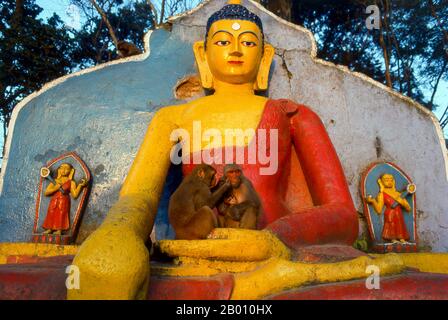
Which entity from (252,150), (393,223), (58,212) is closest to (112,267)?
(252,150)

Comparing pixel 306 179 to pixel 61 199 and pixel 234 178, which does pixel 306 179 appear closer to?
pixel 234 178

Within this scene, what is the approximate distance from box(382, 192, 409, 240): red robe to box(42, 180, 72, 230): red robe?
2073mm

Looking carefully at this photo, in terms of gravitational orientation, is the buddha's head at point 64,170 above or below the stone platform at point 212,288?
above

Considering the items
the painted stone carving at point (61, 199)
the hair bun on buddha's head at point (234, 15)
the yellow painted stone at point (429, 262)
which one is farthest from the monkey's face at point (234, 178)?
the painted stone carving at point (61, 199)

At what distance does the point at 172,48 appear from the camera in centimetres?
386

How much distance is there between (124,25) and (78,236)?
30.7 feet

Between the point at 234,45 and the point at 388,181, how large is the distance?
1401 millimetres

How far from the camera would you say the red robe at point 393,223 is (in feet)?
10.9

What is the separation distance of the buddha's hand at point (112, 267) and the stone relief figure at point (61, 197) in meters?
1.60

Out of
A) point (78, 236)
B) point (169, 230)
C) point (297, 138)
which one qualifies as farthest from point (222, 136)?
point (78, 236)

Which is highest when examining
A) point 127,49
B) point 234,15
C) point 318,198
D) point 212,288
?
point 127,49

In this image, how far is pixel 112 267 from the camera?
60.1 inches

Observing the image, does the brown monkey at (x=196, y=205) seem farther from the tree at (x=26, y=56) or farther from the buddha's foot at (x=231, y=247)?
the tree at (x=26, y=56)
